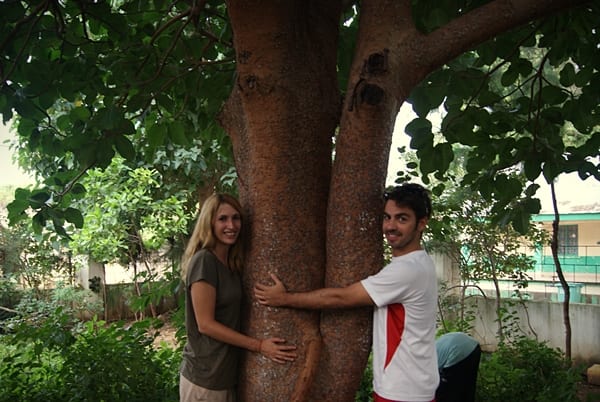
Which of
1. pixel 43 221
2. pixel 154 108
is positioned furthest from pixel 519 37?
pixel 43 221

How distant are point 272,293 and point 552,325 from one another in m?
7.52

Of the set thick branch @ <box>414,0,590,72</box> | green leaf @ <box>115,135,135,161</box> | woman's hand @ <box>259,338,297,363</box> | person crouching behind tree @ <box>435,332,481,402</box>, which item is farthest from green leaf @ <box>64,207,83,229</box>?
person crouching behind tree @ <box>435,332,481,402</box>

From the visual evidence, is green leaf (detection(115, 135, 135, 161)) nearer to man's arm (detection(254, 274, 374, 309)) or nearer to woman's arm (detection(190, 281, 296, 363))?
woman's arm (detection(190, 281, 296, 363))

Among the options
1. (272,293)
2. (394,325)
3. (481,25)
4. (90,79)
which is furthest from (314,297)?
(90,79)

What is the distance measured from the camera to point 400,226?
2.03 m

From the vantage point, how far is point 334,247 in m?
2.05

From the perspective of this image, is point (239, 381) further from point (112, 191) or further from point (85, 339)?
point (112, 191)

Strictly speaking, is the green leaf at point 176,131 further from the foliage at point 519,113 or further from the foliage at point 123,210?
the foliage at point 123,210

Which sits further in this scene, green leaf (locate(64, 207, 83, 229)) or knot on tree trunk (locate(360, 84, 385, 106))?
green leaf (locate(64, 207, 83, 229))

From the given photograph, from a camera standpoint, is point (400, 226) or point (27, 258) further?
point (27, 258)

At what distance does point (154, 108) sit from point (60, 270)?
789 centimetres

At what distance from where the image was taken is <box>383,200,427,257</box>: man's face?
2012 millimetres

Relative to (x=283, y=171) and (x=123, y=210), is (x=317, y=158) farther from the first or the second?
(x=123, y=210)

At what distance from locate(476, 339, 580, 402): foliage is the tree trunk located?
309cm
